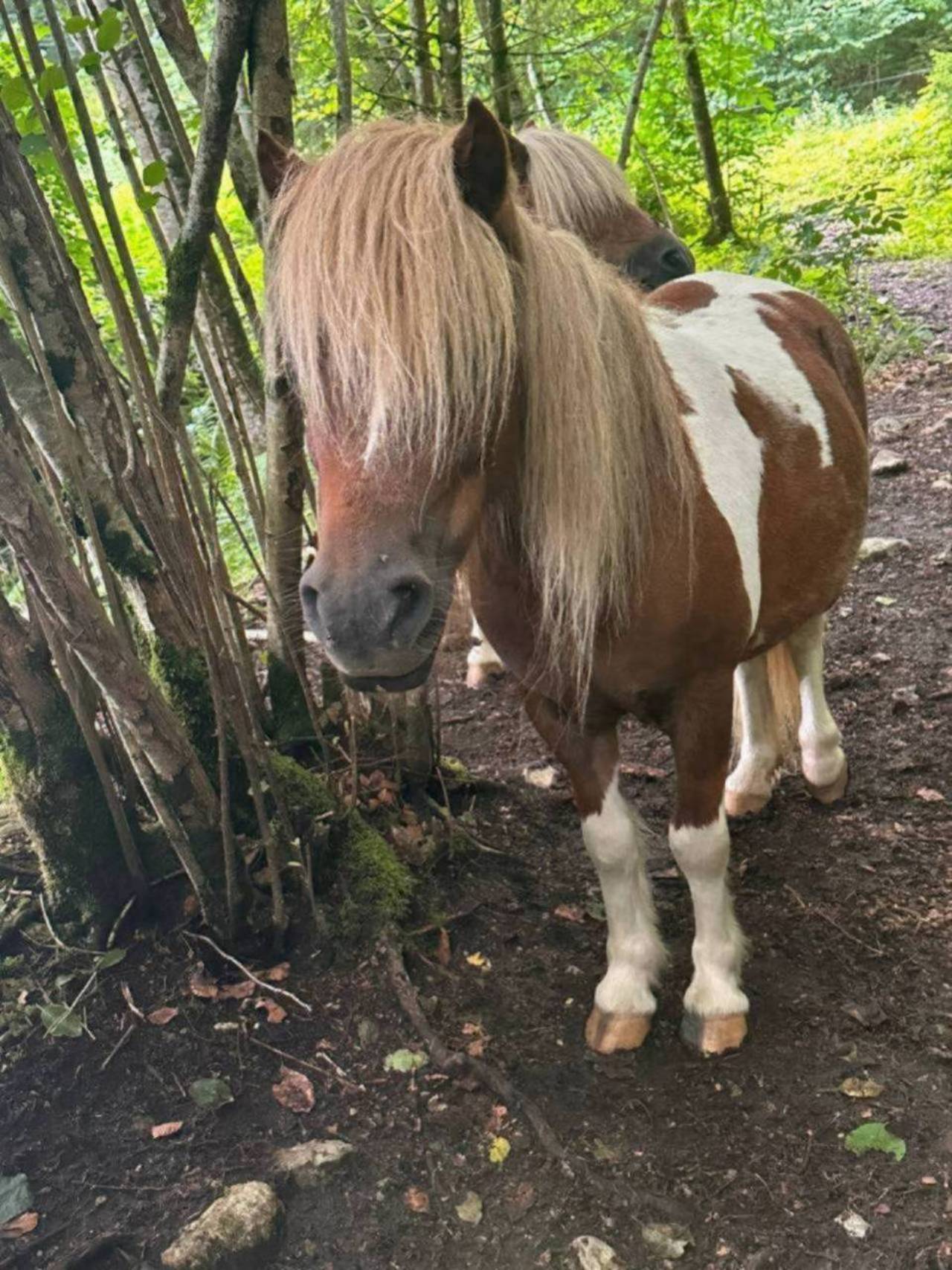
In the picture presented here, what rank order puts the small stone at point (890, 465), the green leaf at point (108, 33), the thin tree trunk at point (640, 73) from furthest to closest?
1. the small stone at point (890, 465)
2. the thin tree trunk at point (640, 73)
3. the green leaf at point (108, 33)

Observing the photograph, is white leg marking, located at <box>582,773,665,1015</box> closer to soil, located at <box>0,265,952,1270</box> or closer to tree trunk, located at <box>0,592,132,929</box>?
soil, located at <box>0,265,952,1270</box>

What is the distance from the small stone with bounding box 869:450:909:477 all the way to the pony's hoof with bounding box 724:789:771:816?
3.16 meters

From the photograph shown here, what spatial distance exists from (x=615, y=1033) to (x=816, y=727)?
1333 millimetres

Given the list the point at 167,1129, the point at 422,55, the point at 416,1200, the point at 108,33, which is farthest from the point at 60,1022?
the point at 422,55

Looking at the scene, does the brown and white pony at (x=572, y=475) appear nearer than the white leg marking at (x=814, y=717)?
Yes

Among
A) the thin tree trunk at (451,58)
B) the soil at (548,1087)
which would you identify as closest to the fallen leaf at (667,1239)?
the soil at (548,1087)

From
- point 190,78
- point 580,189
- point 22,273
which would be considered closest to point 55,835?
point 22,273

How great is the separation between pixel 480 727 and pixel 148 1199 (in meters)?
2.27

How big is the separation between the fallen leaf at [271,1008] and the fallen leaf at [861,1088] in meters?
A: 1.25

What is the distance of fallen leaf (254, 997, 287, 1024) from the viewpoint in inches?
92.7

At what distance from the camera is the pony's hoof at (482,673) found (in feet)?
14.3

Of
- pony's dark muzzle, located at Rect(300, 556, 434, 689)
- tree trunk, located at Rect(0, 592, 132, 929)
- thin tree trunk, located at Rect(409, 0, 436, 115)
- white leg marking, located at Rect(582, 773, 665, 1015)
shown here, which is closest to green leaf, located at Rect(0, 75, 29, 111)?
tree trunk, located at Rect(0, 592, 132, 929)

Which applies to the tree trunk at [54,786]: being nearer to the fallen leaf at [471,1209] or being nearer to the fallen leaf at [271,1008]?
the fallen leaf at [271,1008]

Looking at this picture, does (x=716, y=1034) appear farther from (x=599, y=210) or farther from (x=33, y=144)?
(x=599, y=210)
